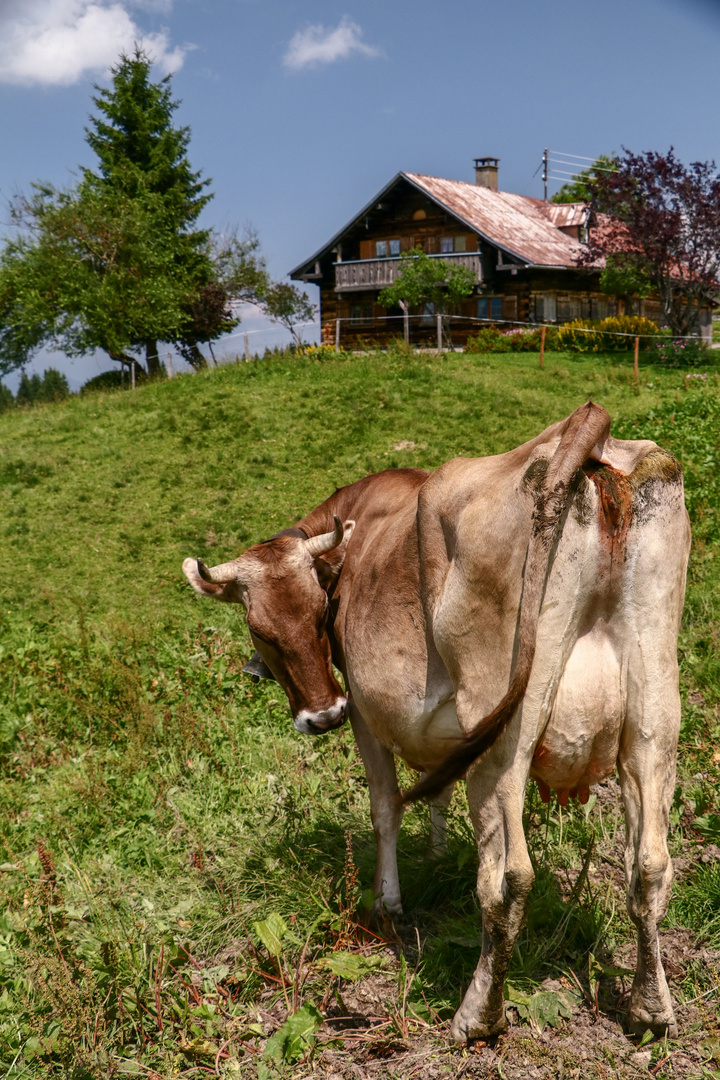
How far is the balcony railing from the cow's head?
32.1 m

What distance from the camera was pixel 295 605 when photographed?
13.7 feet

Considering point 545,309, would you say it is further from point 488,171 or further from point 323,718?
point 323,718

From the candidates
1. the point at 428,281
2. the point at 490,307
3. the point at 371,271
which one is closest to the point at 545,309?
the point at 490,307

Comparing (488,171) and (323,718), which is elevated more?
(488,171)

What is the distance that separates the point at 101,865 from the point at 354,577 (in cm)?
230

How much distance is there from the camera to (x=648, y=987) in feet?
9.39

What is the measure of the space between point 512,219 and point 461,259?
5527 mm

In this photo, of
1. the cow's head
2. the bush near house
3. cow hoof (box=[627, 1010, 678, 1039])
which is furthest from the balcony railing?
cow hoof (box=[627, 1010, 678, 1039])

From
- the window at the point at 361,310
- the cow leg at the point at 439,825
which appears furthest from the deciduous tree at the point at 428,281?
the cow leg at the point at 439,825

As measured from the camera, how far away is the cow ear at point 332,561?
433 centimetres

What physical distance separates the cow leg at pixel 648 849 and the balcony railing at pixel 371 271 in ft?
110

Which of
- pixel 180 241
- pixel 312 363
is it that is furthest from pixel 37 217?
pixel 312 363

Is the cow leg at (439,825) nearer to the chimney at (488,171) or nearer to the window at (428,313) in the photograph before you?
the window at (428,313)

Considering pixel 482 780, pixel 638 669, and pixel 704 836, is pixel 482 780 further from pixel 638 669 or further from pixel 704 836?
pixel 704 836
